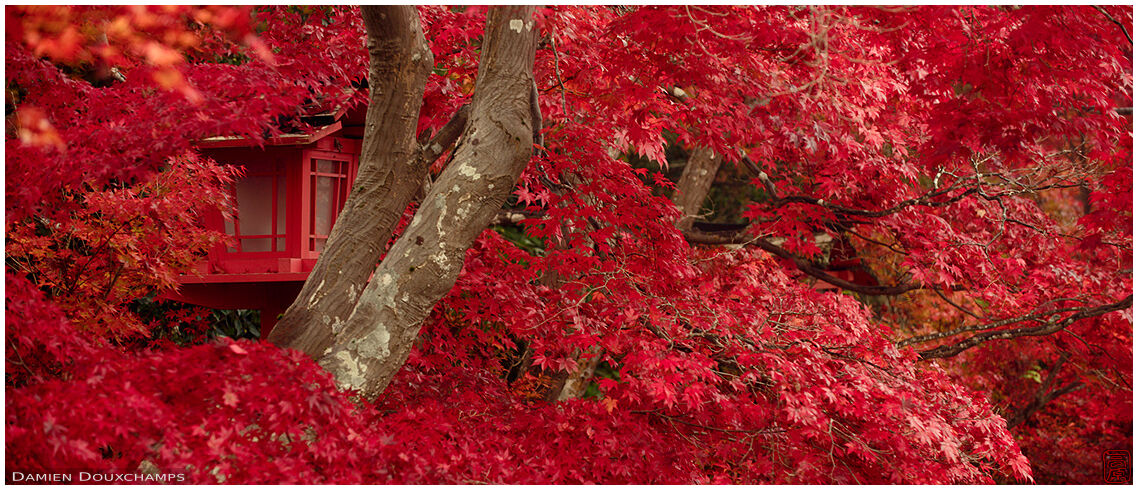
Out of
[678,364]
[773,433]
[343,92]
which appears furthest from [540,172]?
[773,433]

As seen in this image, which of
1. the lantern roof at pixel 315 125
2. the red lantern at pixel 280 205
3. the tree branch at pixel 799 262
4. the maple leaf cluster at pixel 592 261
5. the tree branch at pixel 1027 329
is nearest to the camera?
the maple leaf cluster at pixel 592 261

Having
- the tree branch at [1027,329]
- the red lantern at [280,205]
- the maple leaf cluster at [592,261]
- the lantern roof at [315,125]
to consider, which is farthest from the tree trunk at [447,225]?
the tree branch at [1027,329]

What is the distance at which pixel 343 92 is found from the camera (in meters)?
5.12

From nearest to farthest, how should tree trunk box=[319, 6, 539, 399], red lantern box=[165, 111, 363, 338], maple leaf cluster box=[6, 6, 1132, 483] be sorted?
maple leaf cluster box=[6, 6, 1132, 483], tree trunk box=[319, 6, 539, 399], red lantern box=[165, 111, 363, 338]

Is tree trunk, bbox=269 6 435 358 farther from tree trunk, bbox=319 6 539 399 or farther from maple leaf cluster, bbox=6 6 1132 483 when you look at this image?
maple leaf cluster, bbox=6 6 1132 483

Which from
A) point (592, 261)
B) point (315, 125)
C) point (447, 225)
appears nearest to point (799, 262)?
point (592, 261)

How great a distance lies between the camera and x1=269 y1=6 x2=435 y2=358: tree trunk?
3.92 metres

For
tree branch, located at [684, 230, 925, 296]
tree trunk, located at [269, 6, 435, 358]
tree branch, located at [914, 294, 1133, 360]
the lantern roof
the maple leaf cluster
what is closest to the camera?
the maple leaf cluster

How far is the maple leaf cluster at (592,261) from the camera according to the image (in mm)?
3043

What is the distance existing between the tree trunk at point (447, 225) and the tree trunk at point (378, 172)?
23 centimetres

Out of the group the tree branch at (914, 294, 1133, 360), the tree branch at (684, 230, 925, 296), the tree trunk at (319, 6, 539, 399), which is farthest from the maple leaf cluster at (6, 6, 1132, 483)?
the tree branch at (684, 230, 925, 296)

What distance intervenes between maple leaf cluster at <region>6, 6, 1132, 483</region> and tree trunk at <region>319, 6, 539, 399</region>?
0.76 ft

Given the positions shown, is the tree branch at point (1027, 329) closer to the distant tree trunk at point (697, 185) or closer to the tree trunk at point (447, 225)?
the distant tree trunk at point (697, 185)

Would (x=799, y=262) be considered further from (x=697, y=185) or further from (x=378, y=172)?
(x=378, y=172)
